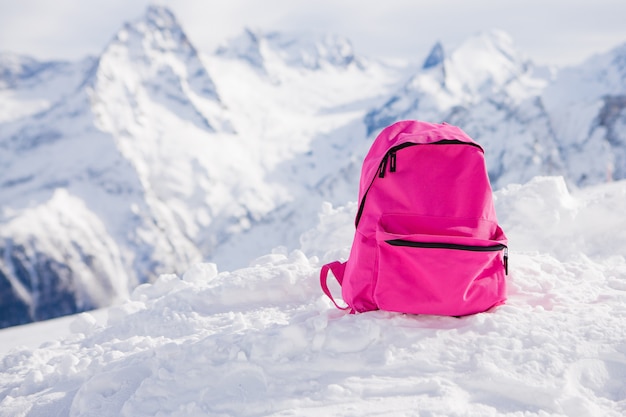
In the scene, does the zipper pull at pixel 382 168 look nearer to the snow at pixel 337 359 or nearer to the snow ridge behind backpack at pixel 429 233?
the snow ridge behind backpack at pixel 429 233

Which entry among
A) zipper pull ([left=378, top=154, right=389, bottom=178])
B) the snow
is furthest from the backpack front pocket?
zipper pull ([left=378, top=154, right=389, bottom=178])

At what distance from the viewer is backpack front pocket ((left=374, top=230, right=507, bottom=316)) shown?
3162 millimetres

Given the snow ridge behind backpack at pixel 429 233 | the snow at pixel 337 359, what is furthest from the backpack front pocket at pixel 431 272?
the snow at pixel 337 359

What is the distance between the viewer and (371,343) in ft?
10.1

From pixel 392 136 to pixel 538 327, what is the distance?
1.45 metres

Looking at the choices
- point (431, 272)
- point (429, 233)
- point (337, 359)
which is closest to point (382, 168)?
point (429, 233)

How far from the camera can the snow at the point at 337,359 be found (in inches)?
104

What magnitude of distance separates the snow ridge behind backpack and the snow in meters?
0.15

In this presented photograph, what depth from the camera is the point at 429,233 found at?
3.24 metres

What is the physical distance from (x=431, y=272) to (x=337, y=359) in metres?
0.75

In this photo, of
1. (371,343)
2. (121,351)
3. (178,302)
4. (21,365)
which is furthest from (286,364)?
(21,365)

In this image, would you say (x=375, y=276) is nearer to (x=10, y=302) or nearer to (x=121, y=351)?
(x=121, y=351)

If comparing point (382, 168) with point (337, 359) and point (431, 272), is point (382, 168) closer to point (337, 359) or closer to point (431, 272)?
point (431, 272)

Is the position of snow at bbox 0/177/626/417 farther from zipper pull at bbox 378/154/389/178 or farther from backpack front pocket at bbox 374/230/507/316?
zipper pull at bbox 378/154/389/178
